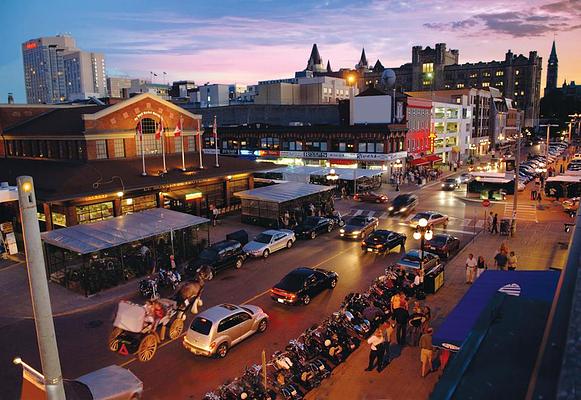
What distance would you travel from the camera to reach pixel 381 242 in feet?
89.8

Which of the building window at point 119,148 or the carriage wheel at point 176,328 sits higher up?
the building window at point 119,148

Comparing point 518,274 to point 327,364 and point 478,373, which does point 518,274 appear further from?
point 478,373

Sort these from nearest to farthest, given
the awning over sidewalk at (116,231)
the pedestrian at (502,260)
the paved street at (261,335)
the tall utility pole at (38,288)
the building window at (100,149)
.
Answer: the tall utility pole at (38,288) → the paved street at (261,335) → the awning over sidewalk at (116,231) → the pedestrian at (502,260) → the building window at (100,149)

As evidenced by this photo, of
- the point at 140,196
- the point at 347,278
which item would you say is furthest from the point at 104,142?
the point at 347,278

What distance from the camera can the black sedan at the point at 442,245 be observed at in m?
26.5

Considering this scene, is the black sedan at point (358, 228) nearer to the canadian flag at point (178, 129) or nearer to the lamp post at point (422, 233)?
the lamp post at point (422, 233)

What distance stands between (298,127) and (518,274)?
175 feet

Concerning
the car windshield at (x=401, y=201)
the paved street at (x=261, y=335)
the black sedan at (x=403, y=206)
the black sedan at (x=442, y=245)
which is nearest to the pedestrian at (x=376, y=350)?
the paved street at (x=261, y=335)

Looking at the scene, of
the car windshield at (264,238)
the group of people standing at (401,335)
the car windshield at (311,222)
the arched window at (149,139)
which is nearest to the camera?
the group of people standing at (401,335)

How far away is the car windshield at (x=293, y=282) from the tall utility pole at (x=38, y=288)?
47.4ft

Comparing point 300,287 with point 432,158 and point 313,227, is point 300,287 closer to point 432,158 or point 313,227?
point 313,227

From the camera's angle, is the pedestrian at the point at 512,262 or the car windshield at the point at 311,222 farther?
the car windshield at the point at 311,222

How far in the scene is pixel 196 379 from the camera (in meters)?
14.5

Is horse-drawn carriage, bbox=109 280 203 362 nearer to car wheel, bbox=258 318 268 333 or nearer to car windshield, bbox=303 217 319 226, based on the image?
car wheel, bbox=258 318 268 333
